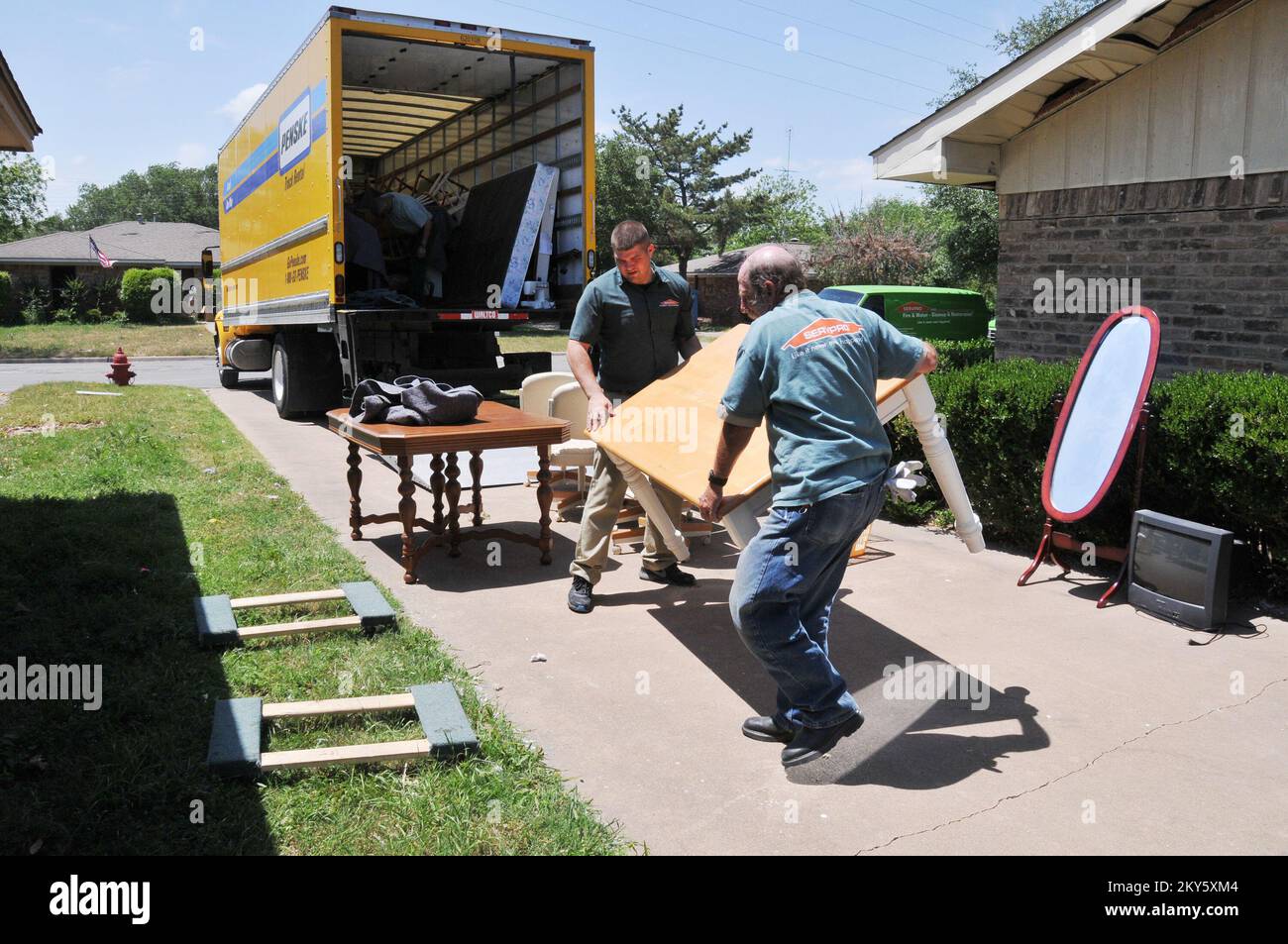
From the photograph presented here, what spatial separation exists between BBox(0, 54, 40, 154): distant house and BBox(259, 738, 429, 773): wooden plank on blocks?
18.0ft

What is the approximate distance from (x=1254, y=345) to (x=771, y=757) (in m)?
5.23

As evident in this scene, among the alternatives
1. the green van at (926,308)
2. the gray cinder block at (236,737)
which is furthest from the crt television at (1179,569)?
the green van at (926,308)

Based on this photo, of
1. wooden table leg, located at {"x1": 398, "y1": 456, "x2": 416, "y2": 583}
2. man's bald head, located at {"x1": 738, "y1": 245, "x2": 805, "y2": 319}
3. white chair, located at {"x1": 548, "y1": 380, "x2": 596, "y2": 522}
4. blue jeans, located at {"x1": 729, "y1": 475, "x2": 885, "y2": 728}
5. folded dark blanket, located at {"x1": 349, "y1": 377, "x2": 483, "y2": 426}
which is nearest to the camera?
blue jeans, located at {"x1": 729, "y1": 475, "x2": 885, "y2": 728}

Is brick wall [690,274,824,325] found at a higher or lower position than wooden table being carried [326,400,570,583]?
higher

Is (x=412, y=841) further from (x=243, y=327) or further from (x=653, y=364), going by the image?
(x=243, y=327)

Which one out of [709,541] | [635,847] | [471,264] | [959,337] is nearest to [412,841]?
[635,847]

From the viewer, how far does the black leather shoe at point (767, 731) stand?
12.9ft

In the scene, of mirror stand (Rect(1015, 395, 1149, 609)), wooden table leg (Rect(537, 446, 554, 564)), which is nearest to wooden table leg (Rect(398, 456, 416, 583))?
wooden table leg (Rect(537, 446, 554, 564))

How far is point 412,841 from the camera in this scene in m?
3.13

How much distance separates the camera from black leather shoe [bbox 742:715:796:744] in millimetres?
3941

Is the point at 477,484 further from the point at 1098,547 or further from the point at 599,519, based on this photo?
the point at 1098,547

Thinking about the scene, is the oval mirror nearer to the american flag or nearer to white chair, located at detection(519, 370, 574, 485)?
white chair, located at detection(519, 370, 574, 485)

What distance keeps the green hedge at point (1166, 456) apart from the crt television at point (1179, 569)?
9.5 inches

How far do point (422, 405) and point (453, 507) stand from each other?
68cm
